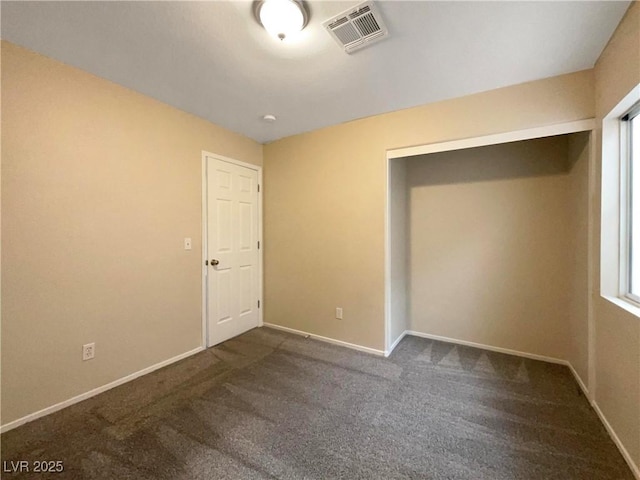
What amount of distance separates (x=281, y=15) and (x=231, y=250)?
232 cm

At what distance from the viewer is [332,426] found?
67.0 inches

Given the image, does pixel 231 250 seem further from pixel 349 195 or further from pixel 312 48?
pixel 312 48

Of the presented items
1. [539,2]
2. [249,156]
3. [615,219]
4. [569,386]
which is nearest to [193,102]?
[249,156]

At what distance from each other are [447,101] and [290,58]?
147 centimetres

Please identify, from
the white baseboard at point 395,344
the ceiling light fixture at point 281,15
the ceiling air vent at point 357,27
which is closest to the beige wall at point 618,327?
the ceiling air vent at point 357,27

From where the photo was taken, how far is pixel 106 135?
2.06 meters

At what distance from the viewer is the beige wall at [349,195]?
82.5 inches

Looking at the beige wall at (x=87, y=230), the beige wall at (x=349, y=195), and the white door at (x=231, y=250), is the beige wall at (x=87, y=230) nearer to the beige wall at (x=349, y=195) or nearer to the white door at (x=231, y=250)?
the white door at (x=231, y=250)

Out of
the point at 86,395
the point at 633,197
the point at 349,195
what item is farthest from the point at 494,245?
the point at 86,395

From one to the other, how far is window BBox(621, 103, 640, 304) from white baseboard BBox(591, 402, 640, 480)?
0.80 meters

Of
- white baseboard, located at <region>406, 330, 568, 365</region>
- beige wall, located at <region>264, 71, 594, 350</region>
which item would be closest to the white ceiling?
beige wall, located at <region>264, 71, 594, 350</region>

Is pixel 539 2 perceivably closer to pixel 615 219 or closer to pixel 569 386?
pixel 615 219

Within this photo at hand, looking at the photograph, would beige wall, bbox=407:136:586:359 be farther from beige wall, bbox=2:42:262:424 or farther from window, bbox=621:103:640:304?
beige wall, bbox=2:42:262:424

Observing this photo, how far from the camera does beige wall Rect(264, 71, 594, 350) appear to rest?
2.10 m
